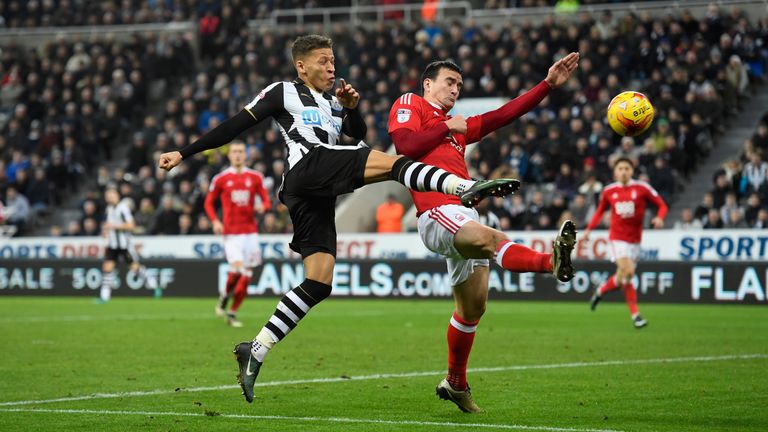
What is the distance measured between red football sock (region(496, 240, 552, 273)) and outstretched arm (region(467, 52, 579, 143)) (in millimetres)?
1107

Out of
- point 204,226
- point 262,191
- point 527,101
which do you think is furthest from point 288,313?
point 204,226

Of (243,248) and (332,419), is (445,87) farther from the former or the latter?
(243,248)

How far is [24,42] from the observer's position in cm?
3934

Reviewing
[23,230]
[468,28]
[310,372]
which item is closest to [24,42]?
[23,230]

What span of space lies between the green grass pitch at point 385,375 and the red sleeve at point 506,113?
2.00m

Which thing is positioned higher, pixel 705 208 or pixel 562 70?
pixel 562 70

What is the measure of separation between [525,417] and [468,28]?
24.6 meters

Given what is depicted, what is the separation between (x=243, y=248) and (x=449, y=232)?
10598 millimetres

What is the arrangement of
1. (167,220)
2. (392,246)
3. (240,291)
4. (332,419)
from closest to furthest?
(332,419), (240,291), (392,246), (167,220)

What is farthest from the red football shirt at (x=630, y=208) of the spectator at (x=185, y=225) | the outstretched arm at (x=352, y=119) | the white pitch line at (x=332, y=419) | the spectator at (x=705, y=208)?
the spectator at (x=185, y=225)

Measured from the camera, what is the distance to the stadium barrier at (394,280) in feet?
72.7

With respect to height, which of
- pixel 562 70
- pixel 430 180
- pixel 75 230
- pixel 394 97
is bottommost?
pixel 75 230

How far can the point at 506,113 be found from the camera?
834 centimetres

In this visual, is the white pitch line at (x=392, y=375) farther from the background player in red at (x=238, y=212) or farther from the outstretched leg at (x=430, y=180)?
the background player in red at (x=238, y=212)
